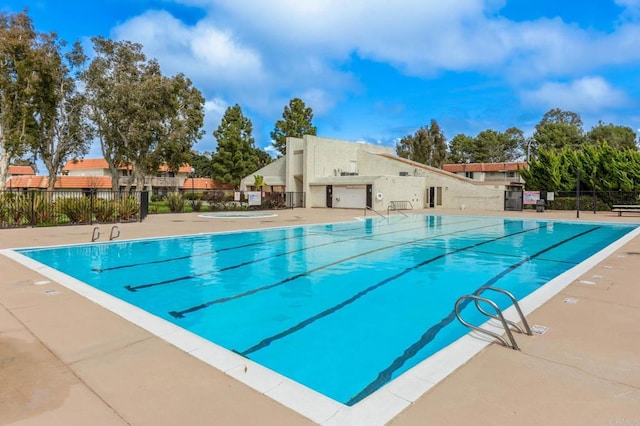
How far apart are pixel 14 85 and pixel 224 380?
3291 centimetres

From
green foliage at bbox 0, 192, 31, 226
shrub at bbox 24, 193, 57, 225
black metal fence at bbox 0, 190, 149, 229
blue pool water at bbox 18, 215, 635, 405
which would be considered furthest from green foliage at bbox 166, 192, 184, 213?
blue pool water at bbox 18, 215, 635, 405

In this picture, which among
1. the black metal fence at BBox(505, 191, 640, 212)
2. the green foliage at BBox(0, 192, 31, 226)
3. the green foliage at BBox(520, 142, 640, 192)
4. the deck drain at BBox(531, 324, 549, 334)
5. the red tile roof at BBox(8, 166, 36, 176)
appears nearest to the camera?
the deck drain at BBox(531, 324, 549, 334)

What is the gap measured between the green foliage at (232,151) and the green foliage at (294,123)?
14.8ft

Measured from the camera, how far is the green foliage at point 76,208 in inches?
675

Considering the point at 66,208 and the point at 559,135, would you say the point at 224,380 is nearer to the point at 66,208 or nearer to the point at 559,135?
the point at 66,208

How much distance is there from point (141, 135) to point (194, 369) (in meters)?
31.1

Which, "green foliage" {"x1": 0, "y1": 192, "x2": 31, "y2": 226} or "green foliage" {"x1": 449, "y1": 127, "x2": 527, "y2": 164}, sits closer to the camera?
"green foliage" {"x1": 0, "y1": 192, "x2": 31, "y2": 226}

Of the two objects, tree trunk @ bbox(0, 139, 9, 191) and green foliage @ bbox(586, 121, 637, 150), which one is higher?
green foliage @ bbox(586, 121, 637, 150)

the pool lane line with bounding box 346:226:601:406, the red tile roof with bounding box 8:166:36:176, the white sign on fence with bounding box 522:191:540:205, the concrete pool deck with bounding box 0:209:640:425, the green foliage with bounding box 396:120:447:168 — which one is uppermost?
the green foliage with bounding box 396:120:447:168

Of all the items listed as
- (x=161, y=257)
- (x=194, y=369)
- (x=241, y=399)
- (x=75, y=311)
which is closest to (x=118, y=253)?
(x=161, y=257)

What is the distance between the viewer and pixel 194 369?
3.47m

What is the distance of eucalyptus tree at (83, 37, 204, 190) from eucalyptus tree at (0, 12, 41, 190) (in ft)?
16.8

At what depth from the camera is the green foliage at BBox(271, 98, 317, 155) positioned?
5247cm

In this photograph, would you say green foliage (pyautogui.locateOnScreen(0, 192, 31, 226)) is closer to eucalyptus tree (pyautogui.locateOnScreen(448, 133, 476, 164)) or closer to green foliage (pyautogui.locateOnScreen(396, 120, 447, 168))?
green foliage (pyautogui.locateOnScreen(396, 120, 447, 168))
